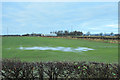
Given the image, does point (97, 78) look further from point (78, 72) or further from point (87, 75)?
point (78, 72)

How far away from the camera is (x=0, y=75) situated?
4004 mm

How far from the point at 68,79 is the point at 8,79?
6.23 feet

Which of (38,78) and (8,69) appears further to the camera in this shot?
(8,69)

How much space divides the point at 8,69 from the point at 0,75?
1.14ft

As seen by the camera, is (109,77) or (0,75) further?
(0,75)

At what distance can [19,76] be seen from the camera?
3660 mm

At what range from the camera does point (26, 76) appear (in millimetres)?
3586

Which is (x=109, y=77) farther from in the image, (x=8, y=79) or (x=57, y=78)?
(x=8, y=79)

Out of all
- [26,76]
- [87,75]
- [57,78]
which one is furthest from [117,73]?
[26,76]

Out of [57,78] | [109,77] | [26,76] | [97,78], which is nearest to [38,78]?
[26,76]

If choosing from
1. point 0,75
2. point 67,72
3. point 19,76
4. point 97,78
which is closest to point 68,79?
point 67,72

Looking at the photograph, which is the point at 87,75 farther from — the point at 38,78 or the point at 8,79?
the point at 8,79

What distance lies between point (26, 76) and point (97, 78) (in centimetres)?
218

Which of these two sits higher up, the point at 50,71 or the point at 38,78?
the point at 50,71
